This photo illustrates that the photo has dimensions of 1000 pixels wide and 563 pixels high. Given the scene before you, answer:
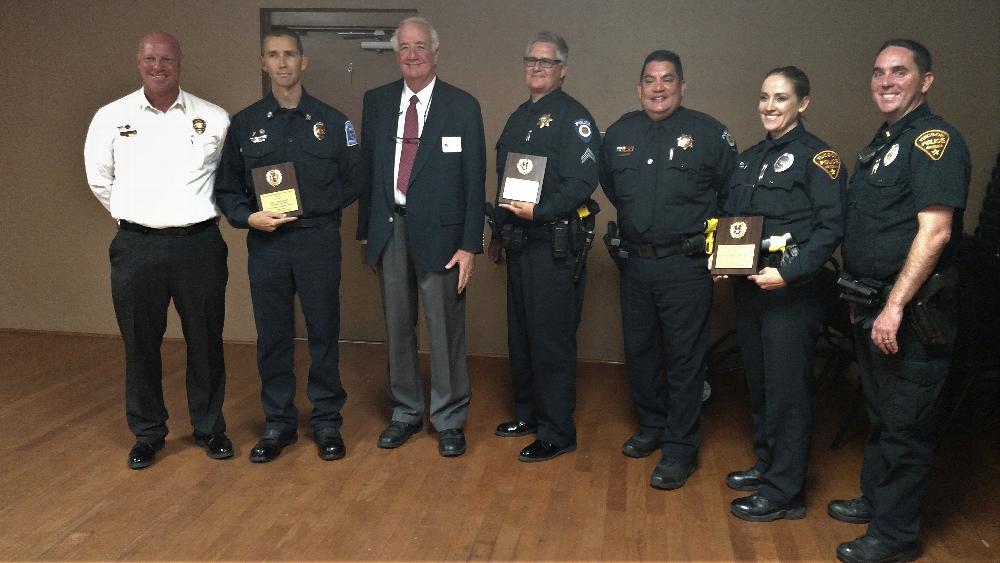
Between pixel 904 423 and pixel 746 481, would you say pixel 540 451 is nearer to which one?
pixel 746 481

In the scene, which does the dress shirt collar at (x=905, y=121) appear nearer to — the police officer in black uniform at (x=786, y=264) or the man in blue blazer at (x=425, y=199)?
the police officer in black uniform at (x=786, y=264)

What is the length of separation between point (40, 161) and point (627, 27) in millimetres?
3647

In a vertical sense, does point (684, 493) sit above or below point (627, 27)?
below

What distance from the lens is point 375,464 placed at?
3418 mm

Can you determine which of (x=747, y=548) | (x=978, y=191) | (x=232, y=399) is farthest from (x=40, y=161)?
(x=978, y=191)

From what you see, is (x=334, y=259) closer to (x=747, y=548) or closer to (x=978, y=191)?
(x=747, y=548)

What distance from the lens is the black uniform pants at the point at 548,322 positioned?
11.3ft

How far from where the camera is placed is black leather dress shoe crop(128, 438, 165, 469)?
131 inches

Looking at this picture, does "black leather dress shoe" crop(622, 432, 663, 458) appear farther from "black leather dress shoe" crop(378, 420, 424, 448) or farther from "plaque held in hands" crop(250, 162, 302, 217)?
"plaque held in hands" crop(250, 162, 302, 217)

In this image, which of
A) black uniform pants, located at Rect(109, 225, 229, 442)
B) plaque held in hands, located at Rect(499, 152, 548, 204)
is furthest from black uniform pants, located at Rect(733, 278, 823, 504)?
black uniform pants, located at Rect(109, 225, 229, 442)

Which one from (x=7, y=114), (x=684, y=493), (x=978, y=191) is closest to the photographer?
(x=684, y=493)

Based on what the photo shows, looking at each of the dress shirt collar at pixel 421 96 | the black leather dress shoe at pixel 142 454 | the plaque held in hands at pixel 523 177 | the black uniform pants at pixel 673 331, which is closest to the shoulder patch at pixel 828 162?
the black uniform pants at pixel 673 331

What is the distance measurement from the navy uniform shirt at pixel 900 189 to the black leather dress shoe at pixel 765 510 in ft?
2.82

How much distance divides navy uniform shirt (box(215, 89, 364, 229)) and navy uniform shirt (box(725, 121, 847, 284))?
5.02 ft
